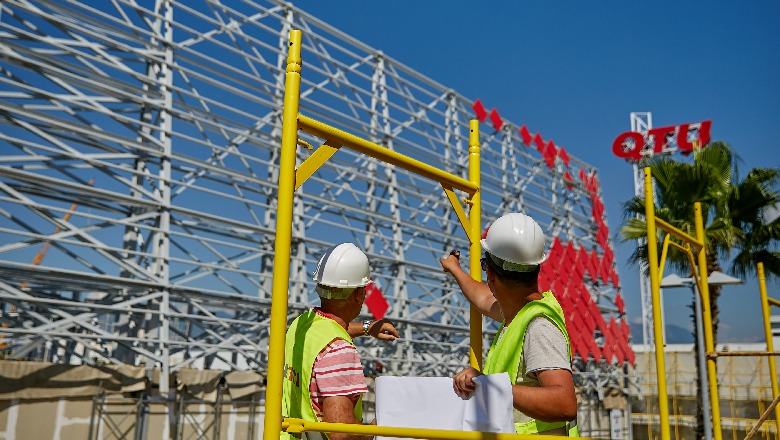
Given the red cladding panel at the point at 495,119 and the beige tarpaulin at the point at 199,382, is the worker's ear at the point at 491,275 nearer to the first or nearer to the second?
Answer: the beige tarpaulin at the point at 199,382

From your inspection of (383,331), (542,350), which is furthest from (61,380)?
(542,350)

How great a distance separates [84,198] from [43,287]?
5.89 ft

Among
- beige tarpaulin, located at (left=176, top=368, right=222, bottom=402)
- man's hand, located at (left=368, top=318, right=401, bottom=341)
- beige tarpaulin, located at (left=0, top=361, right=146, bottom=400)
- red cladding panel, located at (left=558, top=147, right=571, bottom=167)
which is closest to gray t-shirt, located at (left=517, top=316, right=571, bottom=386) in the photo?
man's hand, located at (left=368, top=318, right=401, bottom=341)

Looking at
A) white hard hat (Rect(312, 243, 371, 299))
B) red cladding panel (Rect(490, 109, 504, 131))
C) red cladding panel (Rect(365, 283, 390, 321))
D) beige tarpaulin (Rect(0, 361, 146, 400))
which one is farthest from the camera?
red cladding panel (Rect(490, 109, 504, 131))

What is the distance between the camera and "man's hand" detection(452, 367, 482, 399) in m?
1.91

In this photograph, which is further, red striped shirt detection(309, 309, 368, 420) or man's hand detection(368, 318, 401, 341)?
man's hand detection(368, 318, 401, 341)

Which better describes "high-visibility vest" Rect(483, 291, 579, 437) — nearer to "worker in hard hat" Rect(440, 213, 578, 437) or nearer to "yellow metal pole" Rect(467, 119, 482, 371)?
"worker in hard hat" Rect(440, 213, 578, 437)

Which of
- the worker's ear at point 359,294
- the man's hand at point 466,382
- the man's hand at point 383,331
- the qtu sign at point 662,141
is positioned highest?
the qtu sign at point 662,141

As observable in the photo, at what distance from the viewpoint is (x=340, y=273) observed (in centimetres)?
248

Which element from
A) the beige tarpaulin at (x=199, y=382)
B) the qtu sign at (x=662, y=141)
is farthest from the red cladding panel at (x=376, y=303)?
the qtu sign at (x=662, y=141)

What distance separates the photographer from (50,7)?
972 centimetres

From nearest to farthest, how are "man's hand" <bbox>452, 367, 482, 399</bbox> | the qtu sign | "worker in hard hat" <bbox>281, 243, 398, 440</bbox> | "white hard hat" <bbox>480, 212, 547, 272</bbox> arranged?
"man's hand" <bbox>452, 367, 482, 399</bbox>
"white hard hat" <bbox>480, 212, 547, 272</bbox>
"worker in hard hat" <bbox>281, 243, 398, 440</bbox>
the qtu sign

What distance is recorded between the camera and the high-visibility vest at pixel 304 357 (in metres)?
2.30

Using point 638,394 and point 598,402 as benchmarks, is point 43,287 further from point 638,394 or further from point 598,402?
point 638,394
